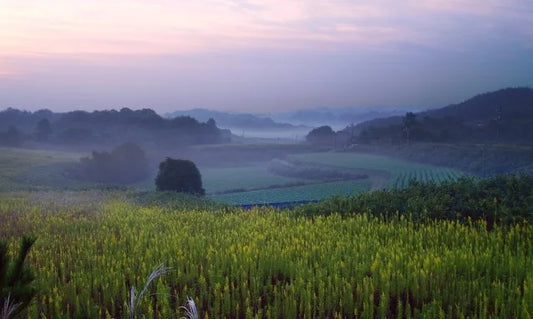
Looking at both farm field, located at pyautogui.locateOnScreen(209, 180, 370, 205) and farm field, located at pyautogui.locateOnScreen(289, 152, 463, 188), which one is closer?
farm field, located at pyautogui.locateOnScreen(209, 180, 370, 205)

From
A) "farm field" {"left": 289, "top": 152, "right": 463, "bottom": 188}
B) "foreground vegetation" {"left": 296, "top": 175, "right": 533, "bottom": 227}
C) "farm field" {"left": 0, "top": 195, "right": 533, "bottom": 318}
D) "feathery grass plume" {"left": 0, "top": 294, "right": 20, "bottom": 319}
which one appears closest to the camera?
"feathery grass plume" {"left": 0, "top": 294, "right": 20, "bottom": 319}

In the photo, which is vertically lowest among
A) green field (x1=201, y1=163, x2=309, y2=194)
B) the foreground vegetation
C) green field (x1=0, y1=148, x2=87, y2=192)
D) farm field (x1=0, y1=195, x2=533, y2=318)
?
green field (x1=201, y1=163, x2=309, y2=194)

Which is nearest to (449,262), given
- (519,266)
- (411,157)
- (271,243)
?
(519,266)

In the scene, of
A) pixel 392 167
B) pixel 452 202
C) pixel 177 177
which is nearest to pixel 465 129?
pixel 392 167

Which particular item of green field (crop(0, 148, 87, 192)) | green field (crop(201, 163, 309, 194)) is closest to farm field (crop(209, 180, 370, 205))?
green field (crop(201, 163, 309, 194))

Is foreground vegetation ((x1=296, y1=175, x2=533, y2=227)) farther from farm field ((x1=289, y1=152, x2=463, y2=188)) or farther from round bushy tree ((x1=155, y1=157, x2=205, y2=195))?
round bushy tree ((x1=155, y1=157, x2=205, y2=195))

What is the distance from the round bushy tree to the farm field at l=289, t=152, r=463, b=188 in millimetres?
17055

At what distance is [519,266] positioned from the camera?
27.7 feet

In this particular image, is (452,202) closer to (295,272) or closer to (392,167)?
(295,272)

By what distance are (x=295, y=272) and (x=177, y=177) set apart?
37770mm

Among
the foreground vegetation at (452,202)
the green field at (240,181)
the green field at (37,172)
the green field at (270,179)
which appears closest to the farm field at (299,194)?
the green field at (270,179)

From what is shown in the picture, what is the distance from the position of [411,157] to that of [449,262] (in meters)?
58.8

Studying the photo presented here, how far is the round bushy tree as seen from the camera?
45.5m

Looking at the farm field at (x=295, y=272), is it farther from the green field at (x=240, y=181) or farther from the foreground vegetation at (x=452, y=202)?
the green field at (x=240, y=181)
